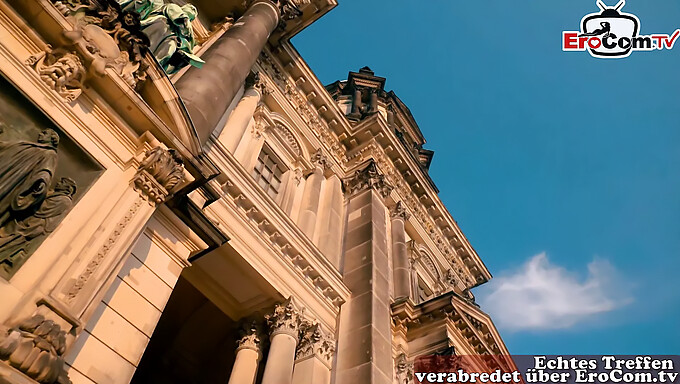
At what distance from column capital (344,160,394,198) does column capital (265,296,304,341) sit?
7462 mm

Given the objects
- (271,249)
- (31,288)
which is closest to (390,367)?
(271,249)

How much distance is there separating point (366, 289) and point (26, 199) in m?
9.64

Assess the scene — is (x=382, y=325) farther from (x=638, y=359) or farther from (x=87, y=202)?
(x=87, y=202)

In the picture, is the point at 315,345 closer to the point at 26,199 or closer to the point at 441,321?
the point at 441,321

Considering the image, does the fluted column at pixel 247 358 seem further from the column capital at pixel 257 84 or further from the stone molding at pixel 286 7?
the stone molding at pixel 286 7

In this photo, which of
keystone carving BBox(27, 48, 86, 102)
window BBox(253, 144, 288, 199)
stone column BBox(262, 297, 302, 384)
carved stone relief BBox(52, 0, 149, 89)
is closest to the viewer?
keystone carving BBox(27, 48, 86, 102)

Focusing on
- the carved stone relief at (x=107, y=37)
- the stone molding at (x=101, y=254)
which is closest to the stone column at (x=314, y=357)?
the stone molding at (x=101, y=254)

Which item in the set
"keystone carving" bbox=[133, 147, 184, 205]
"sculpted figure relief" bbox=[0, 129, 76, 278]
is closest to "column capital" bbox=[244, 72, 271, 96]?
"keystone carving" bbox=[133, 147, 184, 205]

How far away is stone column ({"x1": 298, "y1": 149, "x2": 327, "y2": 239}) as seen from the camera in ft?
50.2

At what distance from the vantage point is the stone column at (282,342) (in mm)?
10422

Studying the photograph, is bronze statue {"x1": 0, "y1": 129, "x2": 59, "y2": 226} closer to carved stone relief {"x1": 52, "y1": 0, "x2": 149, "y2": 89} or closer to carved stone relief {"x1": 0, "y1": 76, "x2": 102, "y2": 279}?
carved stone relief {"x1": 0, "y1": 76, "x2": 102, "y2": 279}

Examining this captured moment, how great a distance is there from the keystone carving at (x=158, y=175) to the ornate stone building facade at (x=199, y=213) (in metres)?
0.02

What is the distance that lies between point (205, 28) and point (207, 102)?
303 inches

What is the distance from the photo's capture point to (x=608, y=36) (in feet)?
64.6
